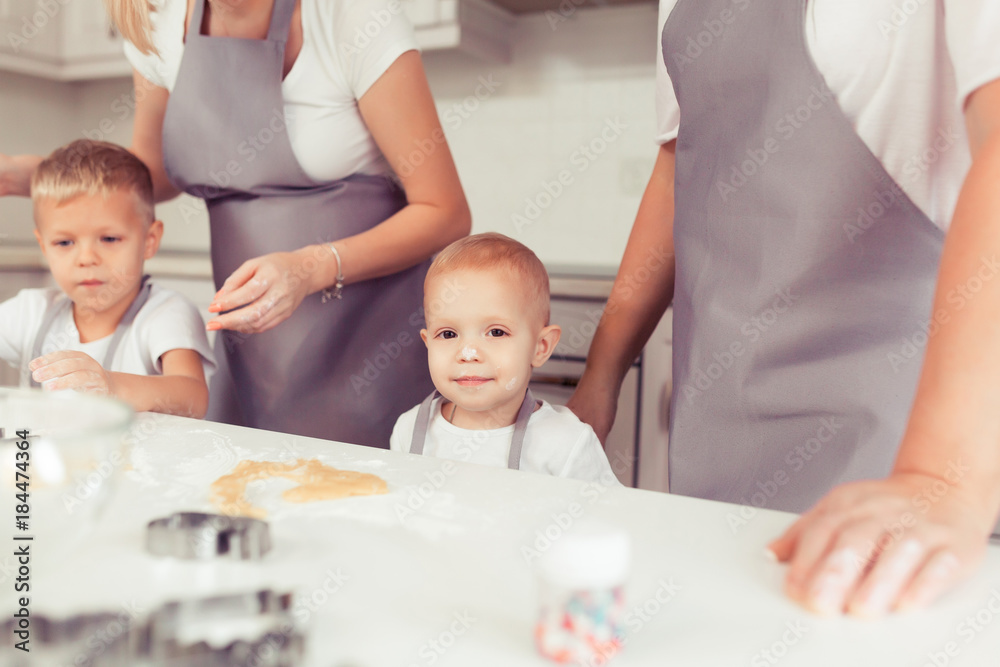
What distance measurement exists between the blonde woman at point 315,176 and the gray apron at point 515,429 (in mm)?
182

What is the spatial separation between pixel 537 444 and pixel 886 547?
0.65 metres

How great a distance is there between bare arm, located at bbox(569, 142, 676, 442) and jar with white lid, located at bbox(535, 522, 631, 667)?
0.67 meters

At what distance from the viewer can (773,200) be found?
75 centimetres

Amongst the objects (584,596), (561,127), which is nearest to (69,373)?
(584,596)

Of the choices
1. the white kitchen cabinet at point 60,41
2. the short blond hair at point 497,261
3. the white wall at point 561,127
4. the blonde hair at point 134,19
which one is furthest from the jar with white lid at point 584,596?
the white kitchen cabinet at point 60,41

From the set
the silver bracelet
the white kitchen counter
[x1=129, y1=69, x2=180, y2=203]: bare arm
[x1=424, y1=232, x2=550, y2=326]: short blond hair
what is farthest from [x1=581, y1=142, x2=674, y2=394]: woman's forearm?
[x1=129, y1=69, x2=180, y2=203]: bare arm

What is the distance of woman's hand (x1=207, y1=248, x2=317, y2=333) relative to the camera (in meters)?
0.90

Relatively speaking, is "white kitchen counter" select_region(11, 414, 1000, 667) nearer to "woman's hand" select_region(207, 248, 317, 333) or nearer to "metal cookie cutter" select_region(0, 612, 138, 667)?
"metal cookie cutter" select_region(0, 612, 138, 667)

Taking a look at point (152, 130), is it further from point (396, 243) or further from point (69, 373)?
point (69, 373)

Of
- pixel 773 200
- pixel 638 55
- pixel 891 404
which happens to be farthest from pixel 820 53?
pixel 638 55

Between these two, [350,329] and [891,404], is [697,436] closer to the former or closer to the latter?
[891,404]

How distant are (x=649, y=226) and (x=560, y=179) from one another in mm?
1424

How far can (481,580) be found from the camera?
40cm

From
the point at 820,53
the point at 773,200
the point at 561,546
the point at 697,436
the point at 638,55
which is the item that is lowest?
the point at 697,436
